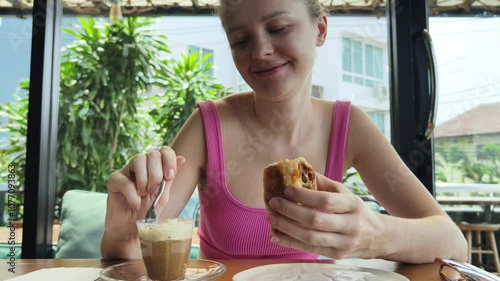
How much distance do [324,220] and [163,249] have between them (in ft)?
1.08

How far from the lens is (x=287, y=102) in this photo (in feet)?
5.14

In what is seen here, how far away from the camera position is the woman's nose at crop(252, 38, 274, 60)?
4.33ft

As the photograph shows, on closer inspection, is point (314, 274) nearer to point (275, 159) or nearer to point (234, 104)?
point (275, 159)

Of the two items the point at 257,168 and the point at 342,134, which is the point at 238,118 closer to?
the point at 257,168

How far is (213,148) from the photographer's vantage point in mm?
1534

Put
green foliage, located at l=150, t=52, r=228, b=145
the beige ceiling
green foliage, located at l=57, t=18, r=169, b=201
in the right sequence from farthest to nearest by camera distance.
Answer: green foliage, located at l=150, t=52, r=228, b=145, green foliage, located at l=57, t=18, r=169, b=201, the beige ceiling

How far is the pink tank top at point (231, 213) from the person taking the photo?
1404 mm

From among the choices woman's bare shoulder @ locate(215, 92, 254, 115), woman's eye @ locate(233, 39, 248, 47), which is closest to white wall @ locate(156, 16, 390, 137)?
woman's bare shoulder @ locate(215, 92, 254, 115)

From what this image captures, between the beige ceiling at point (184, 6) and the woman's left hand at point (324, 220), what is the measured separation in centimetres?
228

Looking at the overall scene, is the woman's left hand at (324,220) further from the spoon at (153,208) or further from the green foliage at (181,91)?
the green foliage at (181,91)

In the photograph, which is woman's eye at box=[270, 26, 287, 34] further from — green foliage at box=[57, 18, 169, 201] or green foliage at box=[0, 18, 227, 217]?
green foliage at box=[57, 18, 169, 201]

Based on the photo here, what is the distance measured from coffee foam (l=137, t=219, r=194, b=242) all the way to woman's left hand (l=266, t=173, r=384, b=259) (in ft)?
0.62

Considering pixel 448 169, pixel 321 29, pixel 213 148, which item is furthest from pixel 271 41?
pixel 448 169

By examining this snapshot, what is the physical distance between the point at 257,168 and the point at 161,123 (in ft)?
6.05
